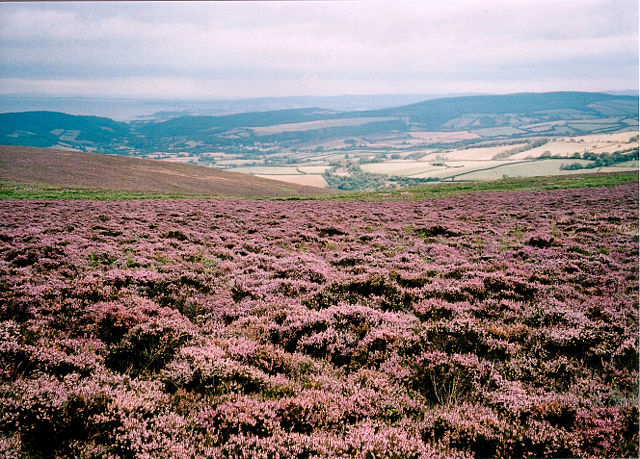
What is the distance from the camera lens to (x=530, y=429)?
155 inches

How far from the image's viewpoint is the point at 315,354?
6.04 meters

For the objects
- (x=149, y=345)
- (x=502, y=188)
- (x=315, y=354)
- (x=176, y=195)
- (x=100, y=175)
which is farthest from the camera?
(x=100, y=175)

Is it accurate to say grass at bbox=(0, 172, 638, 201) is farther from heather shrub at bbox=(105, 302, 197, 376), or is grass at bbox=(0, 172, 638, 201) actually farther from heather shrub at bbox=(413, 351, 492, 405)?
heather shrub at bbox=(413, 351, 492, 405)

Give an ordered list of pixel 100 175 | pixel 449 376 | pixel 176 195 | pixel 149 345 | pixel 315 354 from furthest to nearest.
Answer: pixel 100 175, pixel 176 195, pixel 315 354, pixel 149 345, pixel 449 376

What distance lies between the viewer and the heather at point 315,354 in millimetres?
3729

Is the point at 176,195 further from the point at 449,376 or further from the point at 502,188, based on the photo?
the point at 502,188

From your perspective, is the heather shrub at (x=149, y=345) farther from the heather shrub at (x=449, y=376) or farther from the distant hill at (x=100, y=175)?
the distant hill at (x=100, y=175)

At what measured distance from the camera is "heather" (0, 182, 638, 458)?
3729 mm

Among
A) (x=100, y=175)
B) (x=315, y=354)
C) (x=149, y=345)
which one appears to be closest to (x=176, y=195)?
(x=100, y=175)

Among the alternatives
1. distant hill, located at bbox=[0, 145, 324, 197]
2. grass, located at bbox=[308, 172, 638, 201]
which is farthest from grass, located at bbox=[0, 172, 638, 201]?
distant hill, located at bbox=[0, 145, 324, 197]

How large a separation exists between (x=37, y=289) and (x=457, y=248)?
1512 cm

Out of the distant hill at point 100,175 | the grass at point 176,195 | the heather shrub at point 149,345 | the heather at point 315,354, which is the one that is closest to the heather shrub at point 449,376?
the heather at point 315,354

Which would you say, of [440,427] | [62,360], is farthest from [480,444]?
[62,360]

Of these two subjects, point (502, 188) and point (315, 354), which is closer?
point (315, 354)
